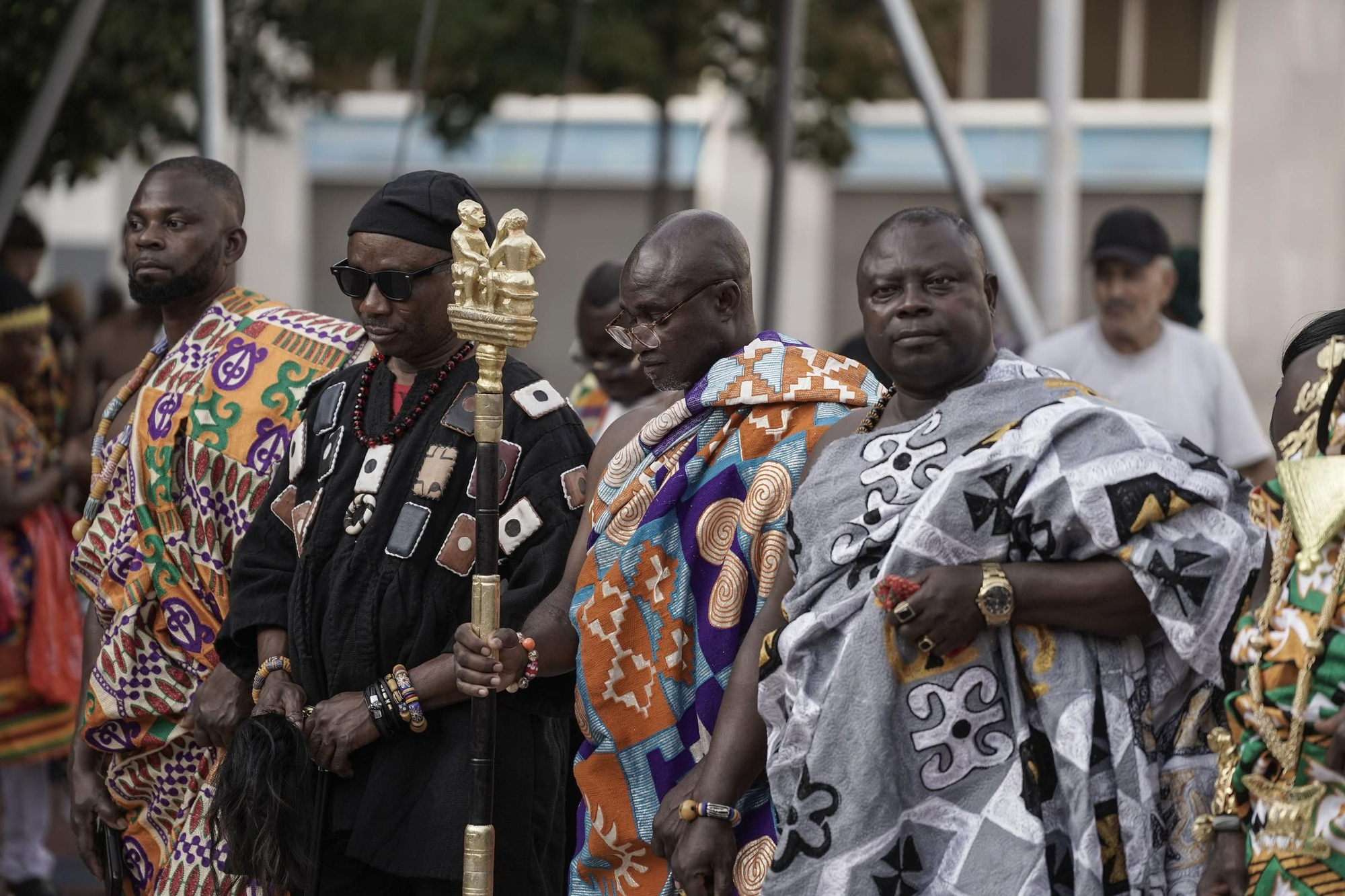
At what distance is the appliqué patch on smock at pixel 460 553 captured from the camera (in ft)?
13.1

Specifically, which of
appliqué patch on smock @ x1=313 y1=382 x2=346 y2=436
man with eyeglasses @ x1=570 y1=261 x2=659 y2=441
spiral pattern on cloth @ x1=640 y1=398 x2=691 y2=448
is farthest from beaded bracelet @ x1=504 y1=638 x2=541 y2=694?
man with eyeglasses @ x1=570 y1=261 x2=659 y2=441

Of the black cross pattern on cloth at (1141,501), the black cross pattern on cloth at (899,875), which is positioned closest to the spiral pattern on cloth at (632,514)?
the black cross pattern on cloth at (899,875)

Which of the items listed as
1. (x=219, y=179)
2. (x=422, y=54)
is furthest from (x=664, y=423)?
(x=422, y=54)

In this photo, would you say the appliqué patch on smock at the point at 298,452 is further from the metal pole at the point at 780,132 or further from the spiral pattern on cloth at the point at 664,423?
the metal pole at the point at 780,132

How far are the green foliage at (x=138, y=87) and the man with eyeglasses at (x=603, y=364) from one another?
4.17 meters

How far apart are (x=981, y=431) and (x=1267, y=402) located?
17.5 metres

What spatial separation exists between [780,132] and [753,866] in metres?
9.28

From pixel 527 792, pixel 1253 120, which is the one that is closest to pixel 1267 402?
pixel 1253 120

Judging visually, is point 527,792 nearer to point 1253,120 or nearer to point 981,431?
point 981,431

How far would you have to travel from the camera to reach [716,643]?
3691mm

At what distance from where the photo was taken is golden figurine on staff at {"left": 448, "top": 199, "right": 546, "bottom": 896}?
12.1 feet

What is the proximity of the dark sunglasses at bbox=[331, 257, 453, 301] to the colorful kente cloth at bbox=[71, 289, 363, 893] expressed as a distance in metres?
0.60

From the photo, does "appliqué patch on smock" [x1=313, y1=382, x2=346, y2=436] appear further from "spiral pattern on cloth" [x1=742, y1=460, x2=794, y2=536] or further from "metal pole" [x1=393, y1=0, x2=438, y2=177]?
"metal pole" [x1=393, y1=0, x2=438, y2=177]

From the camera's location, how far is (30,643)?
6953 millimetres
